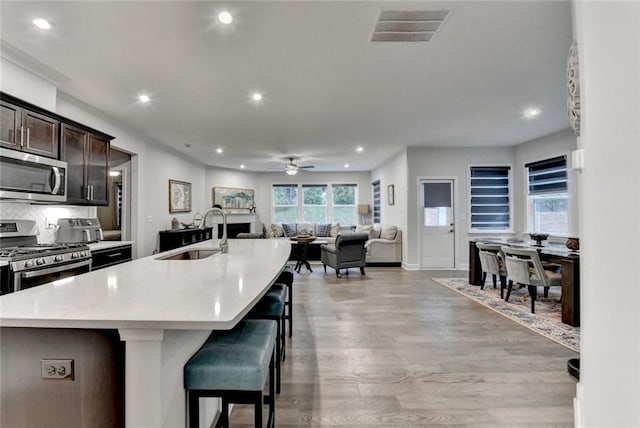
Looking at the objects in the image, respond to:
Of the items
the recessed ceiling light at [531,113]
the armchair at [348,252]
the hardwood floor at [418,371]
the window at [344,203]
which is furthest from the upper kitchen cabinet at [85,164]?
the window at [344,203]

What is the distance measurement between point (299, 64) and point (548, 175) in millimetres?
5309

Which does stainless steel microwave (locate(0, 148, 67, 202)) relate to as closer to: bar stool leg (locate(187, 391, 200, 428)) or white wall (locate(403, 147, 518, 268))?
bar stool leg (locate(187, 391, 200, 428))

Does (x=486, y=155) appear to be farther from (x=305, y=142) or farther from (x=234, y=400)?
(x=234, y=400)

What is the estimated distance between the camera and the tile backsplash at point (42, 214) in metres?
2.95

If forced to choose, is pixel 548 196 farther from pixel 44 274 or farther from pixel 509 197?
pixel 44 274

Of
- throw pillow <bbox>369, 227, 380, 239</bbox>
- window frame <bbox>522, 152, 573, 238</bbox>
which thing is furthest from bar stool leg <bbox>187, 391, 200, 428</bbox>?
throw pillow <bbox>369, 227, 380, 239</bbox>

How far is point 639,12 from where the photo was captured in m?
0.82

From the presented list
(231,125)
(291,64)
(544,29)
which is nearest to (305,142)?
(231,125)

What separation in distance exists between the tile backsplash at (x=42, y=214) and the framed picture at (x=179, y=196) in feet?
9.23

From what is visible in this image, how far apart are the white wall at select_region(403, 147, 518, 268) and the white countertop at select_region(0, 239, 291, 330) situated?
5.33 metres

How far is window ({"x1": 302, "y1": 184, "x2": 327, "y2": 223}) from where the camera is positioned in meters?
10.2

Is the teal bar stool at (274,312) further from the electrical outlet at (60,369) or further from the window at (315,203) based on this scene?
the window at (315,203)

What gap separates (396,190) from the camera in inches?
293

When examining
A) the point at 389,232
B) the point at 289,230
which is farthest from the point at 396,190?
the point at 289,230
